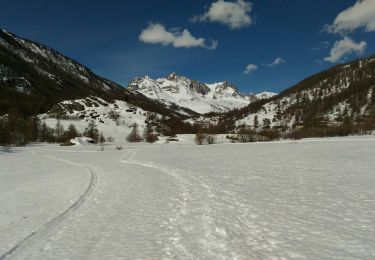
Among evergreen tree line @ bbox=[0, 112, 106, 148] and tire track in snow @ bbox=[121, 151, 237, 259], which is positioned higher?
evergreen tree line @ bbox=[0, 112, 106, 148]

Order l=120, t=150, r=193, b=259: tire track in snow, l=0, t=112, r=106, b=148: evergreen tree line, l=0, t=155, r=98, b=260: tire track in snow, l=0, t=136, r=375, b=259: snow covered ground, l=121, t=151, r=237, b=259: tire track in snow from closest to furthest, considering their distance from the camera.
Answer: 1. l=121, t=151, r=237, b=259: tire track in snow
2. l=120, t=150, r=193, b=259: tire track in snow
3. l=0, t=136, r=375, b=259: snow covered ground
4. l=0, t=155, r=98, b=260: tire track in snow
5. l=0, t=112, r=106, b=148: evergreen tree line

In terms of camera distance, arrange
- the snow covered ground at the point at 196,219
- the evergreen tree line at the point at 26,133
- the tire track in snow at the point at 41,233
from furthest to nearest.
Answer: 1. the evergreen tree line at the point at 26,133
2. the tire track in snow at the point at 41,233
3. the snow covered ground at the point at 196,219

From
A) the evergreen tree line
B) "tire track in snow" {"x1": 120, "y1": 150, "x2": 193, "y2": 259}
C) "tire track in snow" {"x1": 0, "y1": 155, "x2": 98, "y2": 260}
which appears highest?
the evergreen tree line

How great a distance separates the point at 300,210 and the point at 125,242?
652cm

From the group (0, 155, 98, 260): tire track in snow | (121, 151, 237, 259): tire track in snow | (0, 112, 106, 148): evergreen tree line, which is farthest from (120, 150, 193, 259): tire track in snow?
(0, 112, 106, 148): evergreen tree line

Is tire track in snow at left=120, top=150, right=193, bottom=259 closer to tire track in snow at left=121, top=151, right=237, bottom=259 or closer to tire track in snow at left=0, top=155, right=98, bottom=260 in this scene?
tire track in snow at left=121, top=151, right=237, bottom=259

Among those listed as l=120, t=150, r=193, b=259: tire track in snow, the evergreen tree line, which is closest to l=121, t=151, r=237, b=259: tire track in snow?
l=120, t=150, r=193, b=259: tire track in snow

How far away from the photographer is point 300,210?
45.1 ft

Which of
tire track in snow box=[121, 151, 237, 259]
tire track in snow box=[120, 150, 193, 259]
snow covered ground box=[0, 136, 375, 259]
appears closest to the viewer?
tire track in snow box=[121, 151, 237, 259]

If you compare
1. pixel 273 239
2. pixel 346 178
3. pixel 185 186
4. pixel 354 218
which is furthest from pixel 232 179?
pixel 273 239

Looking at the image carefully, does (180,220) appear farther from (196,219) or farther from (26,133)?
(26,133)

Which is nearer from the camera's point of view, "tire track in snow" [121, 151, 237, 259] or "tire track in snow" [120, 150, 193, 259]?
"tire track in snow" [121, 151, 237, 259]

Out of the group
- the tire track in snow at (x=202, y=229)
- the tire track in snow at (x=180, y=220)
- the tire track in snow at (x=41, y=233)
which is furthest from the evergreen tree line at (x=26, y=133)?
the tire track in snow at (x=202, y=229)

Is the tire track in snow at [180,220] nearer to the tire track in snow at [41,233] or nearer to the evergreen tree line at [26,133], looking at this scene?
the tire track in snow at [41,233]
